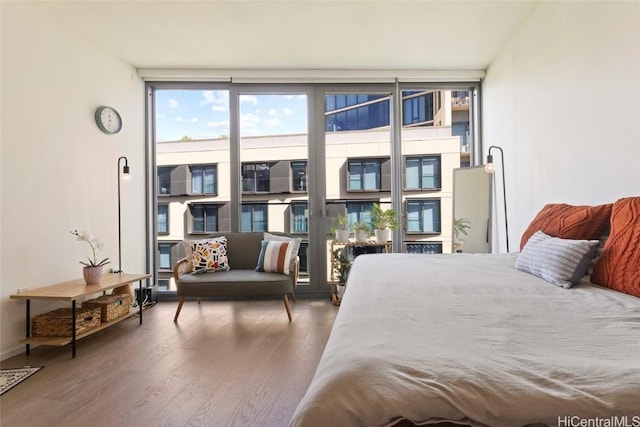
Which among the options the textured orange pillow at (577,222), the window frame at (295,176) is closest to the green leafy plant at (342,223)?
the window frame at (295,176)

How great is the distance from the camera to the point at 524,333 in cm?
91

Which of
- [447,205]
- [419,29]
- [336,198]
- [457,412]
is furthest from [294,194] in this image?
[457,412]

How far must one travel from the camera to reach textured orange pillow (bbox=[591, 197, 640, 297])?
4.40ft

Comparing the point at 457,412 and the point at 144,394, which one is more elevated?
the point at 457,412

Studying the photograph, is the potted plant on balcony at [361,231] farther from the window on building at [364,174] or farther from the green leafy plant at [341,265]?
the window on building at [364,174]

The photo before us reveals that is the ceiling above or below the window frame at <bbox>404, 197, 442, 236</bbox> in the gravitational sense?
above

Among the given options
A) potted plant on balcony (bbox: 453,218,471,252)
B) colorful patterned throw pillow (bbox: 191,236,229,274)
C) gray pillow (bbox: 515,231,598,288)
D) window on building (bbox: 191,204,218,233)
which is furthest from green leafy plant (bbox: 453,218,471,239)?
window on building (bbox: 191,204,218,233)

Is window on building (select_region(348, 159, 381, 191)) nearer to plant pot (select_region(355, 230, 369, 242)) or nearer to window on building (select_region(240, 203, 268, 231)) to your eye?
plant pot (select_region(355, 230, 369, 242))

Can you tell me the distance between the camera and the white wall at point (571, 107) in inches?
70.4

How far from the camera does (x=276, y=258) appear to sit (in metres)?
3.14

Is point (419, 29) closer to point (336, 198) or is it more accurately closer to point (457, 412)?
point (336, 198)

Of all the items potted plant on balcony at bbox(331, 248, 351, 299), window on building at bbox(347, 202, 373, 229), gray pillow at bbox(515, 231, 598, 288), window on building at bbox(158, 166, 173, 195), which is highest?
window on building at bbox(158, 166, 173, 195)

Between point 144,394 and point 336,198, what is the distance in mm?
2717

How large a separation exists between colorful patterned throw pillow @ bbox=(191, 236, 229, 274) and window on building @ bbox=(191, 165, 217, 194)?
0.89 metres
